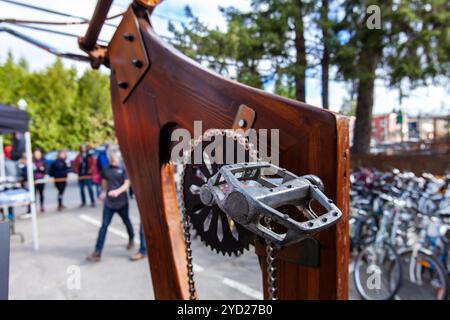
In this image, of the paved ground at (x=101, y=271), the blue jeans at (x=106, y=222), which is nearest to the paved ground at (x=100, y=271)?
the paved ground at (x=101, y=271)

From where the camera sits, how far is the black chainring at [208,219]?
0.77 m

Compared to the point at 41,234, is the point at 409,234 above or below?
above

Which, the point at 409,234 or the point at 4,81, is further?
the point at 4,81

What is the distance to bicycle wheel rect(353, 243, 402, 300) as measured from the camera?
3.05 metres

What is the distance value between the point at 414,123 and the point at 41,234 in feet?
33.9

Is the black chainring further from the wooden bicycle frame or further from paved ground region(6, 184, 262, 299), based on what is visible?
Answer: paved ground region(6, 184, 262, 299)

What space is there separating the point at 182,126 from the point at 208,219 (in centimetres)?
29

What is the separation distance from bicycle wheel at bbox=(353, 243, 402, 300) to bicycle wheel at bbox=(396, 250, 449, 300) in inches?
4.6

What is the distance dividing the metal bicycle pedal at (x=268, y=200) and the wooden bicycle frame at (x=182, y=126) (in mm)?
169

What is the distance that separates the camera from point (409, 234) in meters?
3.69

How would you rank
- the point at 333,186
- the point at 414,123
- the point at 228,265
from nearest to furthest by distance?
the point at 333,186, the point at 228,265, the point at 414,123

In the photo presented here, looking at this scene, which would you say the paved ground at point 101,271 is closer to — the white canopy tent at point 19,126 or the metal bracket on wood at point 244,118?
the white canopy tent at point 19,126
